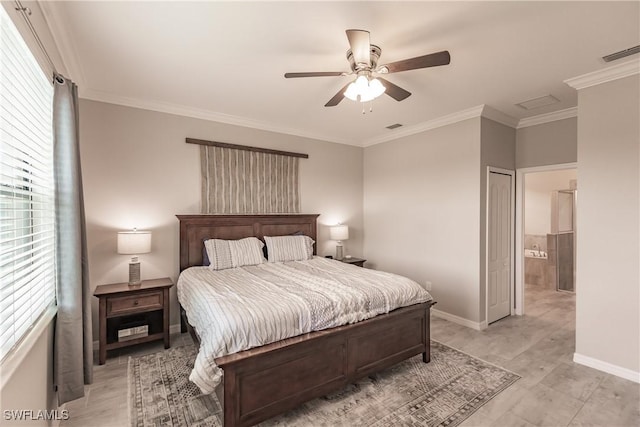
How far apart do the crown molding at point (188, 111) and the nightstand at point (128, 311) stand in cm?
207

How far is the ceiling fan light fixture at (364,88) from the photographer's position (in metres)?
2.22

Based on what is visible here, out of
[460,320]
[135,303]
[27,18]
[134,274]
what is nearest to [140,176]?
[134,274]

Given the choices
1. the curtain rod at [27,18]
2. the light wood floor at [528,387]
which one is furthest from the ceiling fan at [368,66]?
the light wood floor at [528,387]

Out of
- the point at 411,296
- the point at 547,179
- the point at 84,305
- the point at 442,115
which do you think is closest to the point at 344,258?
the point at 411,296

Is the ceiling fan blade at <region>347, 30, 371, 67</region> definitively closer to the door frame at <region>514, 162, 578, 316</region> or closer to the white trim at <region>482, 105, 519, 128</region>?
the white trim at <region>482, 105, 519, 128</region>

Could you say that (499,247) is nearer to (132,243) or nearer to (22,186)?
(132,243)

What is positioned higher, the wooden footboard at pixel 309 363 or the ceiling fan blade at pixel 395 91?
the ceiling fan blade at pixel 395 91

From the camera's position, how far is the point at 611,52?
2.46 m

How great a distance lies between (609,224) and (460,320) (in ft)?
6.54

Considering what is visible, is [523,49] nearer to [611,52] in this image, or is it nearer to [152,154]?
[611,52]

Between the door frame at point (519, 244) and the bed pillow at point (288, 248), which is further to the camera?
the door frame at point (519, 244)

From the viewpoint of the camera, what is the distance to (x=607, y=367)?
9.06 ft

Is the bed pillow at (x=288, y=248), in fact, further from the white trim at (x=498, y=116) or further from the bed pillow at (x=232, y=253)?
the white trim at (x=498, y=116)

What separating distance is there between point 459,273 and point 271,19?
3.64 metres
